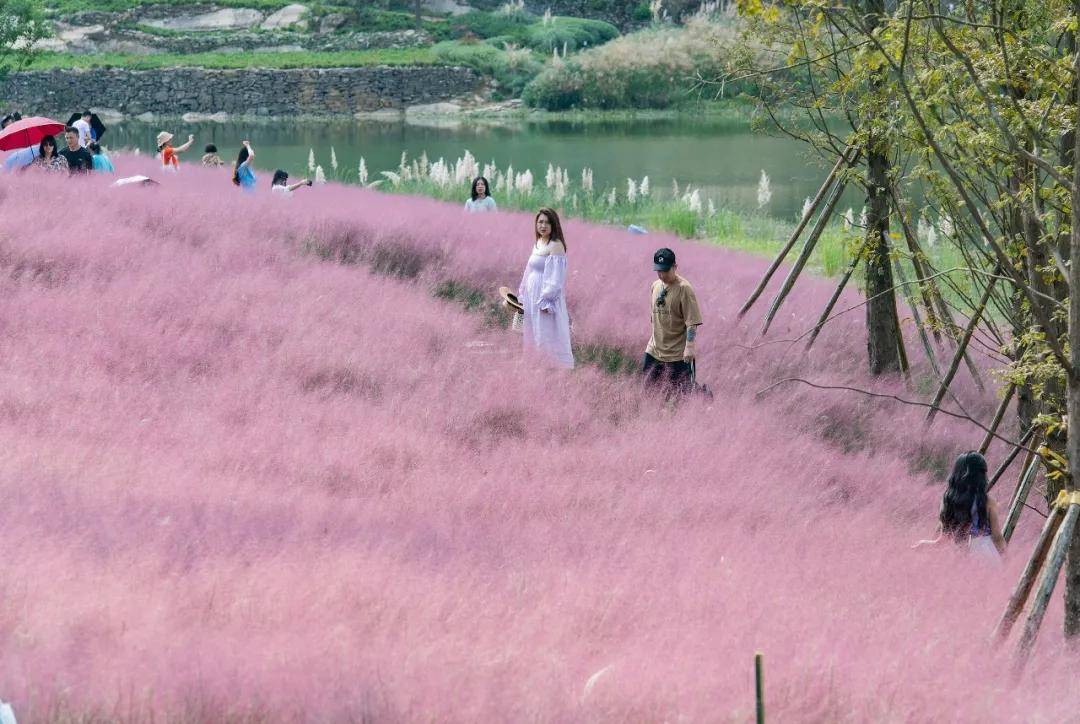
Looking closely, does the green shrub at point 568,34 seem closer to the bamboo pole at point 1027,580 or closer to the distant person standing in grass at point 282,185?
the distant person standing in grass at point 282,185

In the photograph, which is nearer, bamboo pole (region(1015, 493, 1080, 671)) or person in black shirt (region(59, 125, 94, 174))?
bamboo pole (region(1015, 493, 1080, 671))

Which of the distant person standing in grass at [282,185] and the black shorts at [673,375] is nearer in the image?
the black shorts at [673,375]

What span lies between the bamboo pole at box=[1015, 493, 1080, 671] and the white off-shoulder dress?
525cm

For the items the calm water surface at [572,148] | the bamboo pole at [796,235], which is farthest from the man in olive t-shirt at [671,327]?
the calm water surface at [572,148]

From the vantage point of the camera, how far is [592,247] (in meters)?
14.8

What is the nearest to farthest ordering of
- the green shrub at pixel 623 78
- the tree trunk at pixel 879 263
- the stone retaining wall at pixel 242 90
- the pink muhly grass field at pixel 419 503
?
the pink muhly grass field at pixel 419 503 → the tree trunk at pixel 879 263 → the stone retaining wall at pixel 242 90 → the green shrub at pixel 623 78

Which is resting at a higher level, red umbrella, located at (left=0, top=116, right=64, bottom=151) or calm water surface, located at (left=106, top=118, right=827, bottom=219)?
red umbrella, located at (left=0, top=116, right=64, bottom=151)

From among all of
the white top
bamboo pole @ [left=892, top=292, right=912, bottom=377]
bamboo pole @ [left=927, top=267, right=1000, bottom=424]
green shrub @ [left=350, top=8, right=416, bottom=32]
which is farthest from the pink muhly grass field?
green shrub @ [left=350, top=8, right=416, bottom=32]

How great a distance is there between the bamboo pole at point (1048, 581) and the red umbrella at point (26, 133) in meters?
13.3

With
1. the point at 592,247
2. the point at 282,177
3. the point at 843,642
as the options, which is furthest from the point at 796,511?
the point at 282,177

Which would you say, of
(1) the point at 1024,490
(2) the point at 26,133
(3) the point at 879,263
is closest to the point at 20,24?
(2) the point at 26,133

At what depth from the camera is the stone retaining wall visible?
156 ft

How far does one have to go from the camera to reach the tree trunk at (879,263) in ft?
34.0

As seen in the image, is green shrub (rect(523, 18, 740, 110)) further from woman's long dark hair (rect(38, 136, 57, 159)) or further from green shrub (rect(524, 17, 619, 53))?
woman's long dark hair (rect(38, 136, 57, 159))
